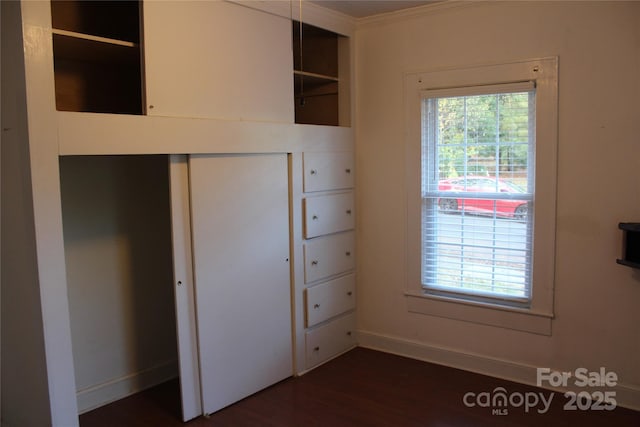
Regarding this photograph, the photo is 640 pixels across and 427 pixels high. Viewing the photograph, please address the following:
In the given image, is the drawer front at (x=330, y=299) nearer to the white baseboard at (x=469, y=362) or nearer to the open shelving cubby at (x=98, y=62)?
the white baseboard at (x=469, y=362)

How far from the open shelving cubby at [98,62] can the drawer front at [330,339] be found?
1900 mm

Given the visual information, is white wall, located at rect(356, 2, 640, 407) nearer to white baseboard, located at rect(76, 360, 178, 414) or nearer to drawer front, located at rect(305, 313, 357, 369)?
drawer front, located at rect(305, 313, 357, 369)

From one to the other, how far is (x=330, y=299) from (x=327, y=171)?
3.00ft

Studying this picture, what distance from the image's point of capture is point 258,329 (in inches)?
127

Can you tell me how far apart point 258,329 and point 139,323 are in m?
0.78

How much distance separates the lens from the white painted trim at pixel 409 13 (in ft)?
11.1

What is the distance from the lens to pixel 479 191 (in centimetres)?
340

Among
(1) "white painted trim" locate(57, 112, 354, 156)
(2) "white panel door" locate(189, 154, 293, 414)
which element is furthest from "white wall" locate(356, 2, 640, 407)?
(2) "white panel door" locate(189, 154, 293, 414)

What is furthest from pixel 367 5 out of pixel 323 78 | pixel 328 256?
pixel 328 256

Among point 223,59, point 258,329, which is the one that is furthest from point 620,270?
point 223,59

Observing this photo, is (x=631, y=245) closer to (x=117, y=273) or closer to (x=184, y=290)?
(x=184, y=290)

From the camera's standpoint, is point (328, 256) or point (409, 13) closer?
point (409, 13)

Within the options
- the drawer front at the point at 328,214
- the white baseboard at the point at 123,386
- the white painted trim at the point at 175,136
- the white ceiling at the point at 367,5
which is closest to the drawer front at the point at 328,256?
the drawer front at the point at 328,214

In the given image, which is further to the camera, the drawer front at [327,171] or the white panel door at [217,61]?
the drawer front at [327,171]
